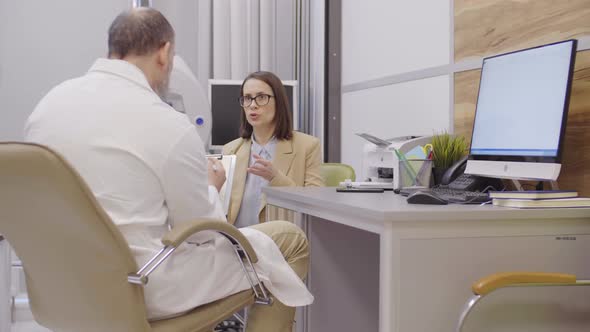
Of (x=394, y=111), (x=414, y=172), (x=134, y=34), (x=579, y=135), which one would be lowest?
(x=414, y=172)

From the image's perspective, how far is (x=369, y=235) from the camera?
239cm

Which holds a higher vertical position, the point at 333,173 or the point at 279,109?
the point at 279,109

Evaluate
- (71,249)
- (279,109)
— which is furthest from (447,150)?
(71,249)

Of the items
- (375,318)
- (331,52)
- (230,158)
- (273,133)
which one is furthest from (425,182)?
(331,52)

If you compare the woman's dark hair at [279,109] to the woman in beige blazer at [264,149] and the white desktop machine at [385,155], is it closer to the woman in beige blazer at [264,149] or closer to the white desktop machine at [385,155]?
the woman in beige blazer at [264,149]

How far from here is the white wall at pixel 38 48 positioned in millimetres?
4020

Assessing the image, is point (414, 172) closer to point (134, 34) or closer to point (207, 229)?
point (207, 229)

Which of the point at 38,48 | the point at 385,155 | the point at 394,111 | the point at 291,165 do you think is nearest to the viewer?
the point at 385,155

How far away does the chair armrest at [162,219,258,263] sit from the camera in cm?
150

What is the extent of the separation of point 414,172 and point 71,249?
43.5 inches

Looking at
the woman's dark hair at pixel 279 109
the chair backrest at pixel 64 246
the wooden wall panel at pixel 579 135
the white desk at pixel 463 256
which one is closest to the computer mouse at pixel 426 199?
the white desk at pixel 463 256

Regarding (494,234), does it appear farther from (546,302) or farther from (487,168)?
(487,168)

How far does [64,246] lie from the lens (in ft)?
4.86

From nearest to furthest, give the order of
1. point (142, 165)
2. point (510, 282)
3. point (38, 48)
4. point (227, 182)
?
point (510, 282), point (142, 165), point (227, 182), point (38, 48)
